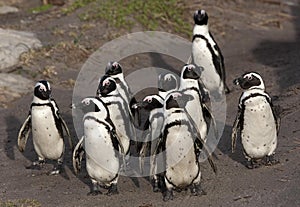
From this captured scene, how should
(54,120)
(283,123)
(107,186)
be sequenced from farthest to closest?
(283,123)
(54,120)
(107,186)

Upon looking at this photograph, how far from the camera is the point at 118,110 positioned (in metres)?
7.73

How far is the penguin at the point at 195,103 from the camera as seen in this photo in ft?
24.8

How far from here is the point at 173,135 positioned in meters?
6.54

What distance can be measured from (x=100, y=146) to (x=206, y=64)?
359 cm

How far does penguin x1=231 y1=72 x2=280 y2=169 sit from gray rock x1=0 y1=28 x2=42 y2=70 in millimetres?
5319

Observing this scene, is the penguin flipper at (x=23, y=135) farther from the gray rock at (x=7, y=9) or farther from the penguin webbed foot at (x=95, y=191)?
the gray rock at (x=7, y=9)

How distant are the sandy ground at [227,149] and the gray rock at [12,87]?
0.57ft

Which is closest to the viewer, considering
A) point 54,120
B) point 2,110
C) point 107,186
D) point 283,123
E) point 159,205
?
point 159,205

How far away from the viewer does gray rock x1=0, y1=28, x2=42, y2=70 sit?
11.6 metres

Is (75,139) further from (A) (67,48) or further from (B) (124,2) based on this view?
(B) (124,2)

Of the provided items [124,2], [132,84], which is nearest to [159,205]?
[132,84]

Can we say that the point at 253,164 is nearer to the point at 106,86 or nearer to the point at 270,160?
the point at 270,160

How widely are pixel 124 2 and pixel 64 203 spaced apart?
7849 millimetres

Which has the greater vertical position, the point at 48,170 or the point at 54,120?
the point at 54,120
